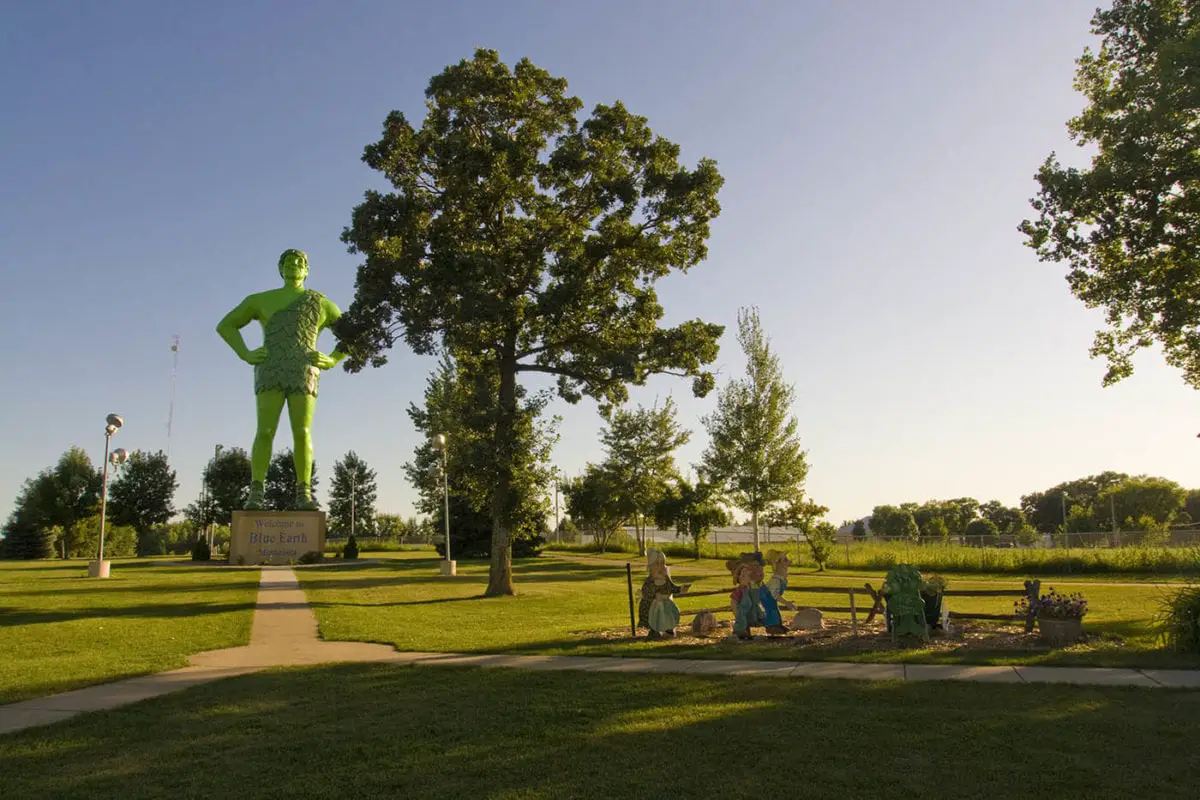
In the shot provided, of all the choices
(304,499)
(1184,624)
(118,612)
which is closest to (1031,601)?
(1184,624)

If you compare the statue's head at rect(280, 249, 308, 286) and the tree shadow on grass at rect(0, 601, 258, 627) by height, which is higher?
the statue's head at rect(280, 249, 308, 286)

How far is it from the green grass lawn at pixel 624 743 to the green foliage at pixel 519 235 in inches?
517

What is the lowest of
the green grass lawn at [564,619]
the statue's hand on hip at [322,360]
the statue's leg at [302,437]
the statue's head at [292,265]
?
the green grass lawn at [564,619]

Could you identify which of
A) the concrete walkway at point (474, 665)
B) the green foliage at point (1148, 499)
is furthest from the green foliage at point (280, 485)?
the green foliage at point (1148, 499)

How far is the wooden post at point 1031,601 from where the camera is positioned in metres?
12.0

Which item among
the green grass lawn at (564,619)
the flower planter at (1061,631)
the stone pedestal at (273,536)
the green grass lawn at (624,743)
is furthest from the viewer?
the stone pedestal at (273,536)

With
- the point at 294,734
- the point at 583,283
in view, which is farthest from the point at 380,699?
the point at 583,283

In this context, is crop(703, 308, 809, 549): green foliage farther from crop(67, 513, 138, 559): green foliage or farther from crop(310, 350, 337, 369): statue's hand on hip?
crop(67, 513, 138, 559): green foliage

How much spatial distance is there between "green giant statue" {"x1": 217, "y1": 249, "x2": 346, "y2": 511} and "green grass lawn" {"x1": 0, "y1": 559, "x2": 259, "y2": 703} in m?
10.8

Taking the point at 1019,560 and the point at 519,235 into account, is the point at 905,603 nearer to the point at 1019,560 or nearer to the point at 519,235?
the point at 519,235

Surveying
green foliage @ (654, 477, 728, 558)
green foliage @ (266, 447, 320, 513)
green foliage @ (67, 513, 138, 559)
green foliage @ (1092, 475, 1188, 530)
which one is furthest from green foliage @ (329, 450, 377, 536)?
green foliage @ (1092, 475, 1188, 530)

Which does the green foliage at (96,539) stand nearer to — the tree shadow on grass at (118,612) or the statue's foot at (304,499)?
the statue's foot at (304,499)

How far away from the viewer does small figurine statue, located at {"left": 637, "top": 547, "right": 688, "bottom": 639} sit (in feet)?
41.0

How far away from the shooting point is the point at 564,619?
52.7 feet
